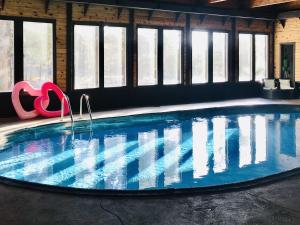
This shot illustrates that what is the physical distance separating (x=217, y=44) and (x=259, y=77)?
8.17 ft

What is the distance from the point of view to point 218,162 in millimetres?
6531

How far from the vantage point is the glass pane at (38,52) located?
427 inches

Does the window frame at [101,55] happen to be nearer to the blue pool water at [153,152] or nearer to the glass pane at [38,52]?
the glass pane at [38,52]

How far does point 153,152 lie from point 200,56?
→ 8.04 metres

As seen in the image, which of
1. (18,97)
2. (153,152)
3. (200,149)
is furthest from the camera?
(18,97)

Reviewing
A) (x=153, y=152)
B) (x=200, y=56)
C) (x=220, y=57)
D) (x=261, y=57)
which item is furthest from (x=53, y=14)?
(x=261, y=57)

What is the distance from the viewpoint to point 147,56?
526 inches

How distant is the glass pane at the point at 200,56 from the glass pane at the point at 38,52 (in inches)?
207

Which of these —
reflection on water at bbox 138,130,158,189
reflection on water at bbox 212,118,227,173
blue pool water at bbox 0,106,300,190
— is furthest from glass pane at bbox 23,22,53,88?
reflection on water at bbox 212,118,227,173

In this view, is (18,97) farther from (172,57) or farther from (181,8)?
(181,8)

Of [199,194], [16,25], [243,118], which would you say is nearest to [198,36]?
[243,118]

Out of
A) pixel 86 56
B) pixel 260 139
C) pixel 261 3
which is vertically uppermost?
pixel 261 3

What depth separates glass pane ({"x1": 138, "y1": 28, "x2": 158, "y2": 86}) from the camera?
43.1 ft

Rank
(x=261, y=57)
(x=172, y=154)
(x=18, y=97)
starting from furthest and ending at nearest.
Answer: (x=261, y=57) → (x=18, y=97) → (x=172, y=154)
